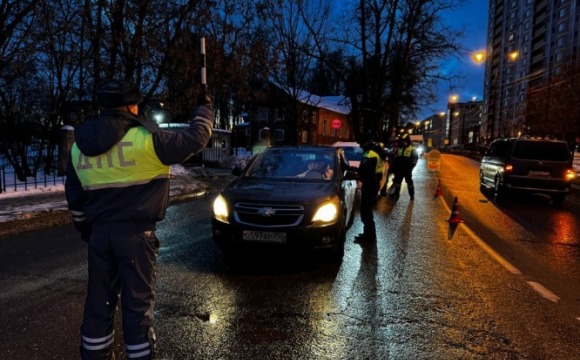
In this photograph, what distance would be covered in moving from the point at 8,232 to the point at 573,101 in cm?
3549

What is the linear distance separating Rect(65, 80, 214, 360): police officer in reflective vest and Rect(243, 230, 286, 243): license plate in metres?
2.82

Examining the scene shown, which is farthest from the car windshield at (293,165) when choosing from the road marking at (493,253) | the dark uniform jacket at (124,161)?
the dark uniform jacket at (124,161)

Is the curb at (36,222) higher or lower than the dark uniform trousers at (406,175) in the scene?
lower

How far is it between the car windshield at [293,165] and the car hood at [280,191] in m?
0.31

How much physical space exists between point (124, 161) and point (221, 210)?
10.9 feet

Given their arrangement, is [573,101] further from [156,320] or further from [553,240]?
[156,320]

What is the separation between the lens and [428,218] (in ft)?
32.6

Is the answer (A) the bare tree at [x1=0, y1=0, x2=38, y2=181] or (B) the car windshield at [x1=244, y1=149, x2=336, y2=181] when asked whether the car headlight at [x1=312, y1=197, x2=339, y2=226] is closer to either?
(B) the car windshield at [x1=244, y1=149, x2=336, y2=181]

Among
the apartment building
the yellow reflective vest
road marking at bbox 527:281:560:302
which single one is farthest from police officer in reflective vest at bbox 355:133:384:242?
the apartment building

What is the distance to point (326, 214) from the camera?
5.64 meters

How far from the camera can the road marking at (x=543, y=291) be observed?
4.83 meters

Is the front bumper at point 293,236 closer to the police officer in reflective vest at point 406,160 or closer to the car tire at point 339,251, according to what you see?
the car tire at point 339,251

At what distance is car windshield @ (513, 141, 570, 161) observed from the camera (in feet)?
42.7

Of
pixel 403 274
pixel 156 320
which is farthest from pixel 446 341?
pixel 156 320
